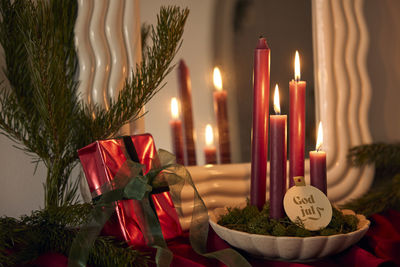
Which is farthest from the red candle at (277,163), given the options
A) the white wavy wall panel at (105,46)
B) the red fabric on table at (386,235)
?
the white wavy wall panel at (105,46)

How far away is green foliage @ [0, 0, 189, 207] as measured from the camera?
498mm

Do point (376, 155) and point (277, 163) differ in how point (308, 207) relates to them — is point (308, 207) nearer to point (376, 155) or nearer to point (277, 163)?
point (277, 163)

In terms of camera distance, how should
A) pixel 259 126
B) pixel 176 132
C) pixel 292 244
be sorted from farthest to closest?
pixel 176 132 → pixel 259 126 → pixel 292 244

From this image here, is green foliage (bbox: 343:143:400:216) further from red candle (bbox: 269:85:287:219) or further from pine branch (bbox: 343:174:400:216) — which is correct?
red candle (bbox: 269:85:287:219)

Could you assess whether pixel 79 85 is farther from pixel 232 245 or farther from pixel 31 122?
pixel 232 245

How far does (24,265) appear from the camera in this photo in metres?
0.46

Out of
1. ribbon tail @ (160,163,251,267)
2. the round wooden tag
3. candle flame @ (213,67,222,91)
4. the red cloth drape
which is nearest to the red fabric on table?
the red cloth drape

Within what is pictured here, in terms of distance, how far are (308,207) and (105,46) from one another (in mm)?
382

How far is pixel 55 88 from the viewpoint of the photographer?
505mm

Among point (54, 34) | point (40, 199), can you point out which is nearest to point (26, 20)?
point (54, 34)

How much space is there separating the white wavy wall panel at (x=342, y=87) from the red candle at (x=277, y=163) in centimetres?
22

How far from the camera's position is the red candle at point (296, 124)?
0.53 meters

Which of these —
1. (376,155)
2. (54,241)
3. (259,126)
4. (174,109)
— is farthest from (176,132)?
(376,155)

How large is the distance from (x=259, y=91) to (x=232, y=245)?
0.68 ft
